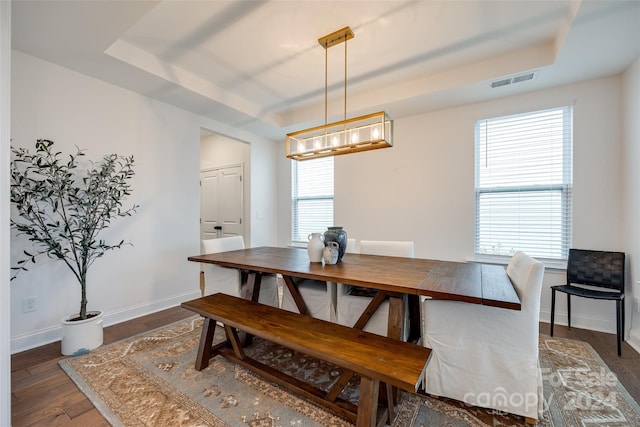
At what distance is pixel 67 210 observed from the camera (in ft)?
8.29

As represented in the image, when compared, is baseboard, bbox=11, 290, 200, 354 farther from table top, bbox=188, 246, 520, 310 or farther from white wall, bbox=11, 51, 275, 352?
table top, bbox=188, 246, 520, 310

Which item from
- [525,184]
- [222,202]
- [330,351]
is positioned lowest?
[330,351]

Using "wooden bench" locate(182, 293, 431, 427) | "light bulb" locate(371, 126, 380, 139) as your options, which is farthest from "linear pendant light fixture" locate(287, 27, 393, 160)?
"wooden bench" locate(182, 293, 431, 427)

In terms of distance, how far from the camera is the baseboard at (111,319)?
2330 mm

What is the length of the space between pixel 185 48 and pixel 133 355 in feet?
9.16

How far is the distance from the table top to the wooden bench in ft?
0.97

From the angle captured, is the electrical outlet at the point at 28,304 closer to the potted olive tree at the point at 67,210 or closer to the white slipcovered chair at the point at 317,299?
the potted olive tree at the point at 67,210

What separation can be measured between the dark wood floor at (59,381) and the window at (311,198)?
2.75m

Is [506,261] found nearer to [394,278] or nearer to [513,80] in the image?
[513,80]

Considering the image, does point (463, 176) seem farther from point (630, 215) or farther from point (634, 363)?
point (634, 363)

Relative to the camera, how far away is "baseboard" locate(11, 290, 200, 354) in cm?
233

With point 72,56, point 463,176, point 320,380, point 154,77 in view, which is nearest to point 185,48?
point 154,77

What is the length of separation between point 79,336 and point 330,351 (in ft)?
7.49

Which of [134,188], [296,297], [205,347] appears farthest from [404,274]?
[134,188]
